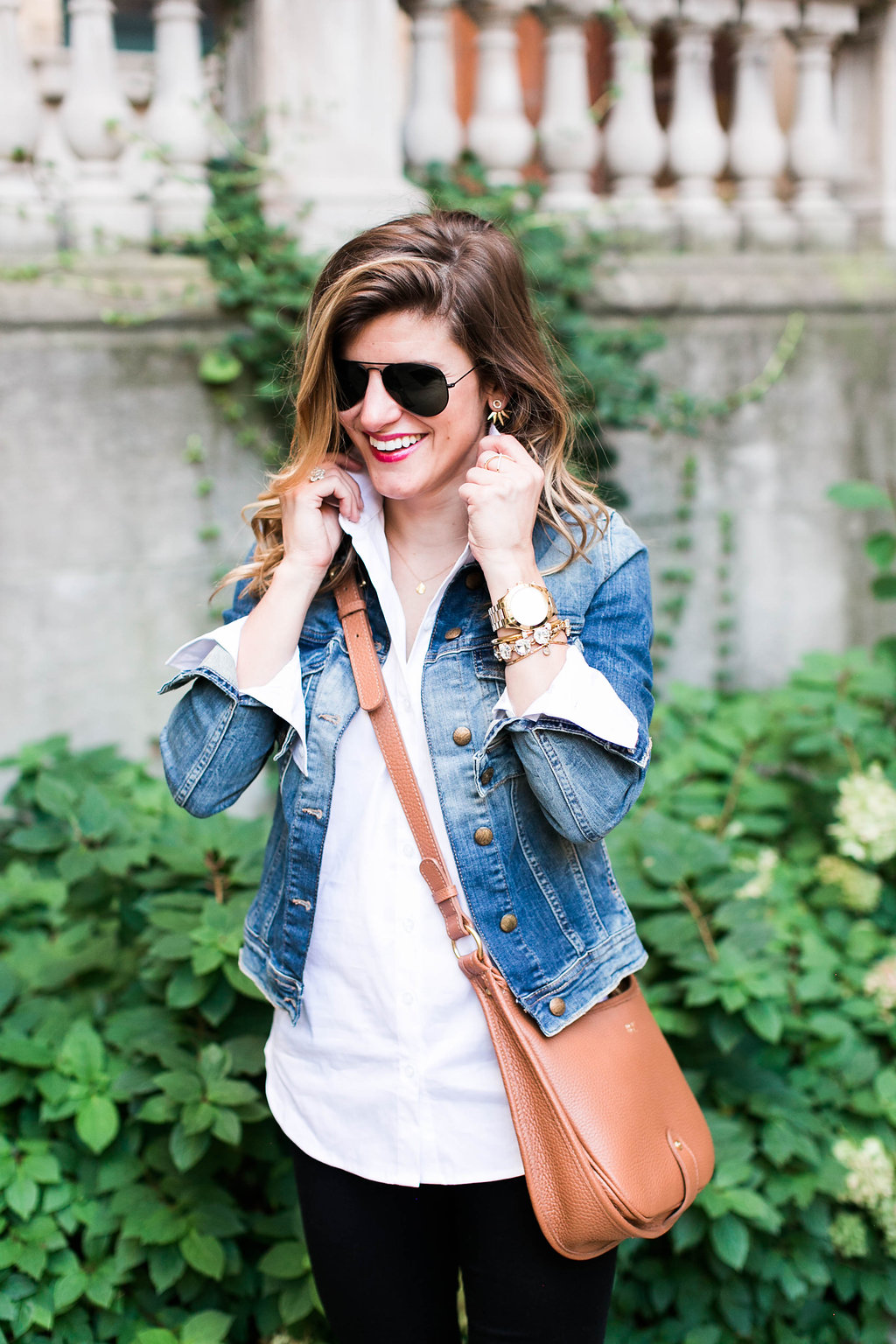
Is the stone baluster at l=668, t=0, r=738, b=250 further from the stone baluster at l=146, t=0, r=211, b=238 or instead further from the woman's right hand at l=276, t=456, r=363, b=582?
the woman's right hand at l=276, t=456, r=363, b=582

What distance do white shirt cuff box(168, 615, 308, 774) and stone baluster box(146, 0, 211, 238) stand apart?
211cm

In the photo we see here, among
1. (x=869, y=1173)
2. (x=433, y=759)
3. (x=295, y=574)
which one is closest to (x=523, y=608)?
(x=433, y=759)

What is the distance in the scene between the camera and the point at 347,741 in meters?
1.56

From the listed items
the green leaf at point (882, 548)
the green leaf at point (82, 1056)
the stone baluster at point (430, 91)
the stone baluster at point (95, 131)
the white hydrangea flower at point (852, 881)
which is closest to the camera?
the green leaf at point (82, 1056)

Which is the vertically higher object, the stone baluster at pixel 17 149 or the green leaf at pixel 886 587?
the stone baluster at pixel 17 149

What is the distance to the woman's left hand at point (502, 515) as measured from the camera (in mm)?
1442

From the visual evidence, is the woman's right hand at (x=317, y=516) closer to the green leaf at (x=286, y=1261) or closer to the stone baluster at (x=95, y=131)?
the green leaf at (x=286, y=1261)

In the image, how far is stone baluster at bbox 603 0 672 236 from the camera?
3.73 m

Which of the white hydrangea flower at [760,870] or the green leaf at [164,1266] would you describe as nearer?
the green leaf at [164,1266]

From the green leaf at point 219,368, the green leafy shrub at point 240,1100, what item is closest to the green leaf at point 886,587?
the green leafy shrub at point 240,1100

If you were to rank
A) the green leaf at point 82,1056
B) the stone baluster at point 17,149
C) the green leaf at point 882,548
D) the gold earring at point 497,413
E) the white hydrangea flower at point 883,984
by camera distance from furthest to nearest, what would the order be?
the green leaf at point 882,548
the stone baluster at point 17,149
the white hydrangea flower at point 883,984
the green leaf at point 82,1056
the gold earring at point 497,413

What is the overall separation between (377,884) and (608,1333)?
1371 millimetres

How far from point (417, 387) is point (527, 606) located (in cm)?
33

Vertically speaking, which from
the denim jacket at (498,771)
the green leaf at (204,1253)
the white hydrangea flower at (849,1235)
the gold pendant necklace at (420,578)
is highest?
the gold pendant necklace at (420,578)
